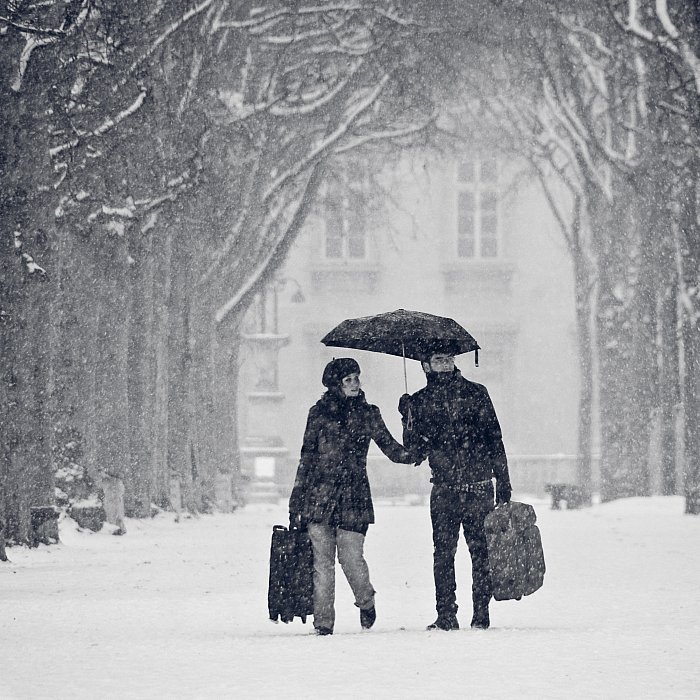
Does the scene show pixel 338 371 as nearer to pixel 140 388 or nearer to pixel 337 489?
pixel 337 489

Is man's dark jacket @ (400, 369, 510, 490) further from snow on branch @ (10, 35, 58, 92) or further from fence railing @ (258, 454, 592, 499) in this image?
fence railing @ (258, 454, 592, 499)

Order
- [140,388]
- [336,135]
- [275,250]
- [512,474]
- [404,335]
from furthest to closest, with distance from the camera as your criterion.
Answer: [512,474] < [275,250] < [336,135] < [140,388] < [404,335]

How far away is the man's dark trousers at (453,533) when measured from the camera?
923cm

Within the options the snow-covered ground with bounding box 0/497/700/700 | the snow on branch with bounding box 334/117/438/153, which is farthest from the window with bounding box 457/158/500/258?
the snow-covered ground with bounding box 0/497/700/700

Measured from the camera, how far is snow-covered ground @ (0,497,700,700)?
23.7 ft

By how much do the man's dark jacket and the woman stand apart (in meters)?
0.15

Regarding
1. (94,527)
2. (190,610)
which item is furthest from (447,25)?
(190,610)

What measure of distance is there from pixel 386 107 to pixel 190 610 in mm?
17954

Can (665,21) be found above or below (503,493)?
above

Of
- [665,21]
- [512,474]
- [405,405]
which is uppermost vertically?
[665,21]

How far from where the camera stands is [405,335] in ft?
31.3

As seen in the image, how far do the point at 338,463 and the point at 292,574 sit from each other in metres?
0.64

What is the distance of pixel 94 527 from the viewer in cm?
1911

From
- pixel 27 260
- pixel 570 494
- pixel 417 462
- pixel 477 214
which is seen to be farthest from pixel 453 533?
pixel 477 214
